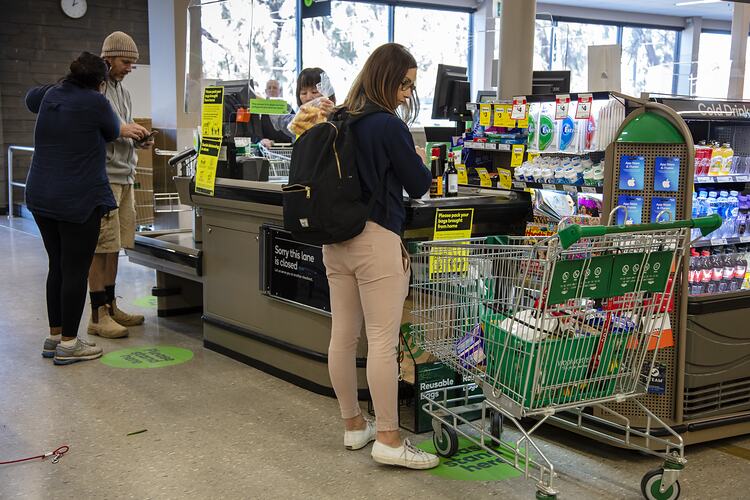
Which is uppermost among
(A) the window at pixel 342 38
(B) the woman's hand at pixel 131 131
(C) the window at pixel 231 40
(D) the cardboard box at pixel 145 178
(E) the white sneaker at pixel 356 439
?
(A) the window at pixel 342 38

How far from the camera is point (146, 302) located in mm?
6059

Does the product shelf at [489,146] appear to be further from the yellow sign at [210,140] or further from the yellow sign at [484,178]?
the yellow sign at [210,140]

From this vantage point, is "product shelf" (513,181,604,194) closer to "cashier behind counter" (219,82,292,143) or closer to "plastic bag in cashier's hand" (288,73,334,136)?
"plastic bag in cashier's hand" (288,73,334,136)

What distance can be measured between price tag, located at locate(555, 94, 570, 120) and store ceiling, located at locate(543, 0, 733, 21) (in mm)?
12539

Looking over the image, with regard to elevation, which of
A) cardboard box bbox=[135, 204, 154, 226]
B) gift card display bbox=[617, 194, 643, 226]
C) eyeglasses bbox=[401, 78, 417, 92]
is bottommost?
cardboard box bbox=[135, 204, 154, 226]

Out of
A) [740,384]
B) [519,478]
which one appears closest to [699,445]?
[740,384]

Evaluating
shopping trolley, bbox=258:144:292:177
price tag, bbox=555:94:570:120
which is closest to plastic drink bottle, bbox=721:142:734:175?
price tag, bbox=555:94:570:120

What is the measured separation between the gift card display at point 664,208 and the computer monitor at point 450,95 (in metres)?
2.85

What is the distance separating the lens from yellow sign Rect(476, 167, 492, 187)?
170 inches

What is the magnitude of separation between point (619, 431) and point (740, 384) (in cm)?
61

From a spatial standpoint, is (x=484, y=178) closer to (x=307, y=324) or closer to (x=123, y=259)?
(x=307, y=324)

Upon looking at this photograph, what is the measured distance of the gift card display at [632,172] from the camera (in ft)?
10.6

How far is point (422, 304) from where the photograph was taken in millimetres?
3012

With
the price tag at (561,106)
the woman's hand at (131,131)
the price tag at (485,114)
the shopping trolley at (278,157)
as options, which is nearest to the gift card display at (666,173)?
the price tag at (561,106)
